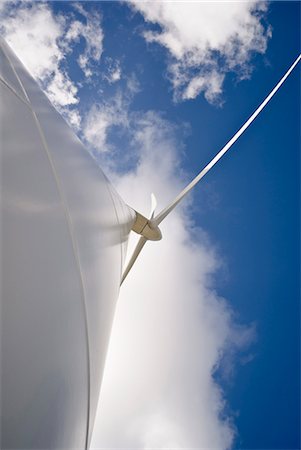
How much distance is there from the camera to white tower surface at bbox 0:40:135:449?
7.88ft

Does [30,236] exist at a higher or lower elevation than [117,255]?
lower

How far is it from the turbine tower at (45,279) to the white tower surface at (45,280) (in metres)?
0.01

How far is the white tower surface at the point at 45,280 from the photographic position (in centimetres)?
240

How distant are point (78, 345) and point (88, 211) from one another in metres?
1.79

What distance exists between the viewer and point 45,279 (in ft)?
9.42

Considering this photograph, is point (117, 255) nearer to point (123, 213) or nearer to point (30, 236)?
point (123, 213)

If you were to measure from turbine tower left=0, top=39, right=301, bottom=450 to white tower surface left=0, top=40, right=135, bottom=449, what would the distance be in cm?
1

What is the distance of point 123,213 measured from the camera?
25.1 ft

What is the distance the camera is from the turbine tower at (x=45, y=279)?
7.89 feet

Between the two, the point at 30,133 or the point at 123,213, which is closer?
the point at 30,133

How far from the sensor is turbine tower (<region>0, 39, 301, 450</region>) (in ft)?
7.89

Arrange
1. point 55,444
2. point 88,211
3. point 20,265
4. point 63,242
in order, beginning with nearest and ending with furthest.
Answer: point 20,265 → point 55,444 → point 63,242 → point 88,211

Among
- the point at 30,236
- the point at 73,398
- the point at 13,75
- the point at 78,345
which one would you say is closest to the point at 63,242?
the point at 30,236

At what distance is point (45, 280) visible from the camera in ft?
9.41
